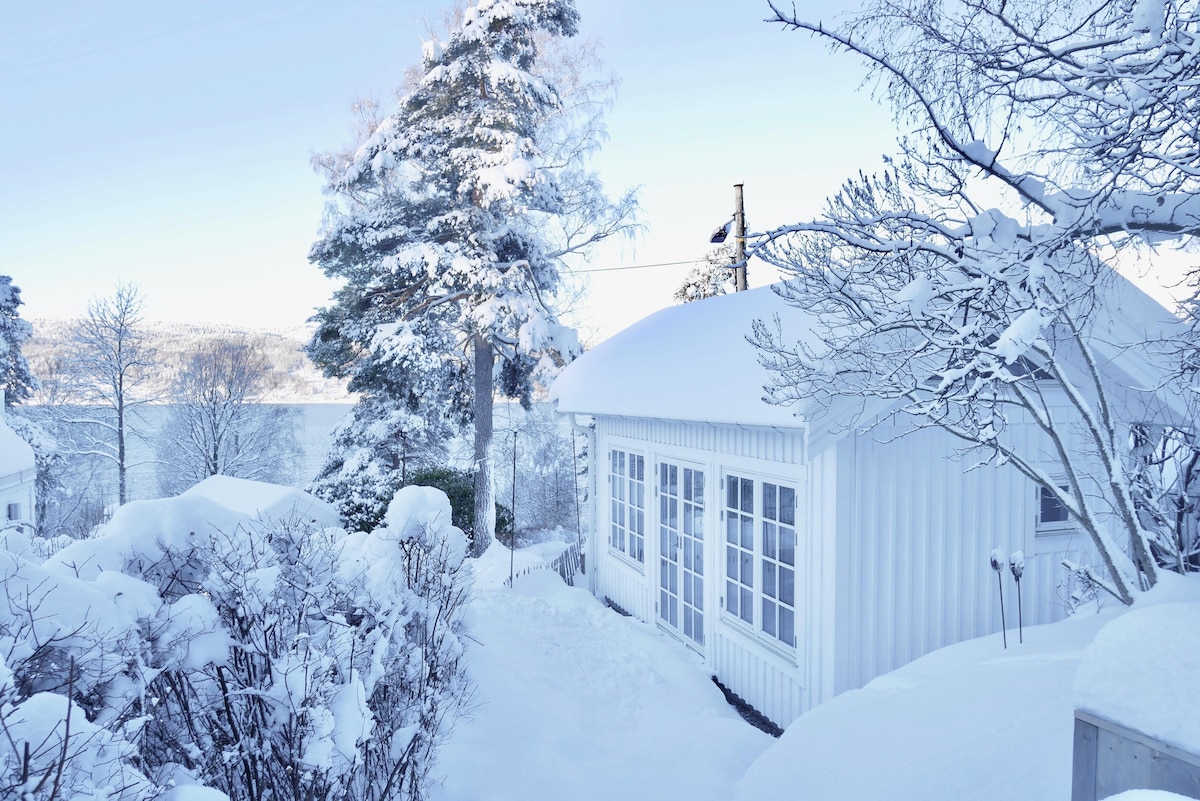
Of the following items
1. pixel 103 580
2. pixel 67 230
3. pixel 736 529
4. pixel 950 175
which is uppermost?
pixel 67 230

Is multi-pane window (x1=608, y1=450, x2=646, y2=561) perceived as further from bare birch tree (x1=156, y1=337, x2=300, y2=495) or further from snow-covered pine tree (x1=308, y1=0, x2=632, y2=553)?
bare birch tree (x1=156, y1=337, x2=300, y2=495)

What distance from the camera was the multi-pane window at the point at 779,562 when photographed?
17.0ft

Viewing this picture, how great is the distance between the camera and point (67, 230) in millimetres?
21047

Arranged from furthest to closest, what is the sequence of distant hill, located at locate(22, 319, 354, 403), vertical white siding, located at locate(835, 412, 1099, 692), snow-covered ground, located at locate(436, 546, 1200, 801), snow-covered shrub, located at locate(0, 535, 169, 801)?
distant hill, located at locate(22, 319, 354, 403), vertical white siding, located at locate(835, 412, 1099, 692), snow-covered ground, located at locate(436, 546, 1200, 801), snow-covered shrub, located at locate(0, 535, 169, 801)

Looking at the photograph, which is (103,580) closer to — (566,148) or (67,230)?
(566,148)

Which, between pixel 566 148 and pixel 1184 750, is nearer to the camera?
pixel 1184 750

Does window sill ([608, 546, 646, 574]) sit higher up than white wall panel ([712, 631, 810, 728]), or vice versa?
window sill ([608, 546, 646, 574])

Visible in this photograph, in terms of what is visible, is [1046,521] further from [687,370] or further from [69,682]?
[69,682]

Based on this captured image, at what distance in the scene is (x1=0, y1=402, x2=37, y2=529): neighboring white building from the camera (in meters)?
11.9

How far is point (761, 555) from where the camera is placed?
557 centimetres

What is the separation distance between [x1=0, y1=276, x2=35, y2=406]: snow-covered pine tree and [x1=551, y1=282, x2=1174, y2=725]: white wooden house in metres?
17.7

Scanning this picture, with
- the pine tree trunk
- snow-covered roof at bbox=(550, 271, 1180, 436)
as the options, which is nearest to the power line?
the pine tree trunk

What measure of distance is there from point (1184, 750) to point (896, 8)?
3.69m

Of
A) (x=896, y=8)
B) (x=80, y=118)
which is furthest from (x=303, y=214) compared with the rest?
(x=896, y=8)
